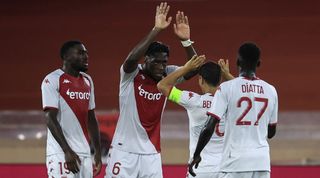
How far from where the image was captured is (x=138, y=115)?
500cm

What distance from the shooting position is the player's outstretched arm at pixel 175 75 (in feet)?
16.0

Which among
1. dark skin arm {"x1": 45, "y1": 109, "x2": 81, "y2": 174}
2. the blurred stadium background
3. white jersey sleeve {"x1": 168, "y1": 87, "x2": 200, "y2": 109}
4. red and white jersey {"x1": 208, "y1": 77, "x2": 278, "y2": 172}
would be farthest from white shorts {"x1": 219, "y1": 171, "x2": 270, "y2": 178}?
the blurred stadium background

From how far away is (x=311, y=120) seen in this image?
10.1m

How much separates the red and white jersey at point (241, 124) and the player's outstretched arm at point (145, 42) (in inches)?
24.7

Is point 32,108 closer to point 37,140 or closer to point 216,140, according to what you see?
point 37,140

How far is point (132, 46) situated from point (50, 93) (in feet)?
19.9

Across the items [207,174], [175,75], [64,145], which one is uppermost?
[175,75]

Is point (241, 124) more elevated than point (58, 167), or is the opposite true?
point (241, 124)

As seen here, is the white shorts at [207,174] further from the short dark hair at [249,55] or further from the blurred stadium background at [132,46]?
the blurred stadium background at [132,46]

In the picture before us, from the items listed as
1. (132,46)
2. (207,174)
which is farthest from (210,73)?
(132,46)

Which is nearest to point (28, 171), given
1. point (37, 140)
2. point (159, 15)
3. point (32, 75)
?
point (159, 15)

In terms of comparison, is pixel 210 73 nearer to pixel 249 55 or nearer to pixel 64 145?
pixel 249 55

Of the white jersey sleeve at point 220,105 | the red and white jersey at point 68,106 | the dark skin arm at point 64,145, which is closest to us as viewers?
the white jersey sleeve at point 220,105

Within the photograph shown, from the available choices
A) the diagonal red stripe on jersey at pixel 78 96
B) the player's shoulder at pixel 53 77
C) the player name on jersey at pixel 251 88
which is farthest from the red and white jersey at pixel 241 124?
the player's shoulder at pixel 53 77
